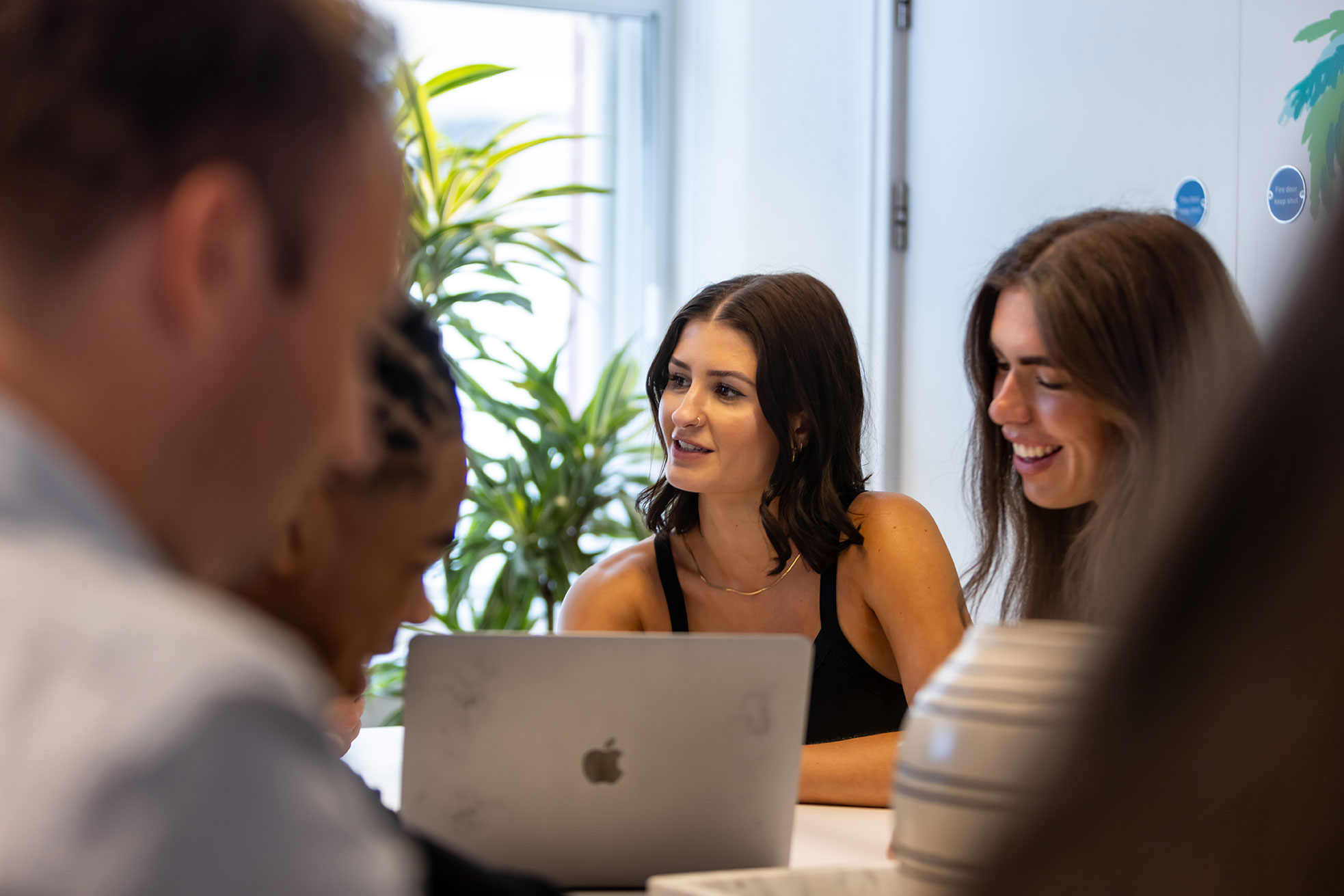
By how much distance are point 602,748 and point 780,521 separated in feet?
4.10

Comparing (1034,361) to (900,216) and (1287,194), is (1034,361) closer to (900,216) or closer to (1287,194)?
(1287,194)

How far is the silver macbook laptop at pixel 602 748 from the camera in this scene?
3.80ft

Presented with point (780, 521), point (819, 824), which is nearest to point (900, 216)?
point (780, 521)

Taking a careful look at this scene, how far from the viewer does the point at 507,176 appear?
470cm

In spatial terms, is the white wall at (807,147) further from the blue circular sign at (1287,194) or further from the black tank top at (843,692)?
the black tank top at (843,692)

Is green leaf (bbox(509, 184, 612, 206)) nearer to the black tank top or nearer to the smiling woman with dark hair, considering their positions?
the smiling woman with dark hair

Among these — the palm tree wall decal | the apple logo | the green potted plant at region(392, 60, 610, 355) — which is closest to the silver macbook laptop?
the apple logo

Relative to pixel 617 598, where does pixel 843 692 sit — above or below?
below

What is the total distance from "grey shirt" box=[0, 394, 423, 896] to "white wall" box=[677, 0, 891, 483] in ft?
12.2

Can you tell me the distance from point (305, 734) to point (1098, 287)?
65.2 inches

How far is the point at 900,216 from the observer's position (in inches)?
156

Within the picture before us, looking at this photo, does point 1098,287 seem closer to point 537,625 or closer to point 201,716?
point 201,716

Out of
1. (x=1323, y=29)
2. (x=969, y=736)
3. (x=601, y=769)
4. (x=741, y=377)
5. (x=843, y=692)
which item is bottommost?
(x=843, y=692)

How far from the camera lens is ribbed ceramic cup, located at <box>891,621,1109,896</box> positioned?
0.75 meters
